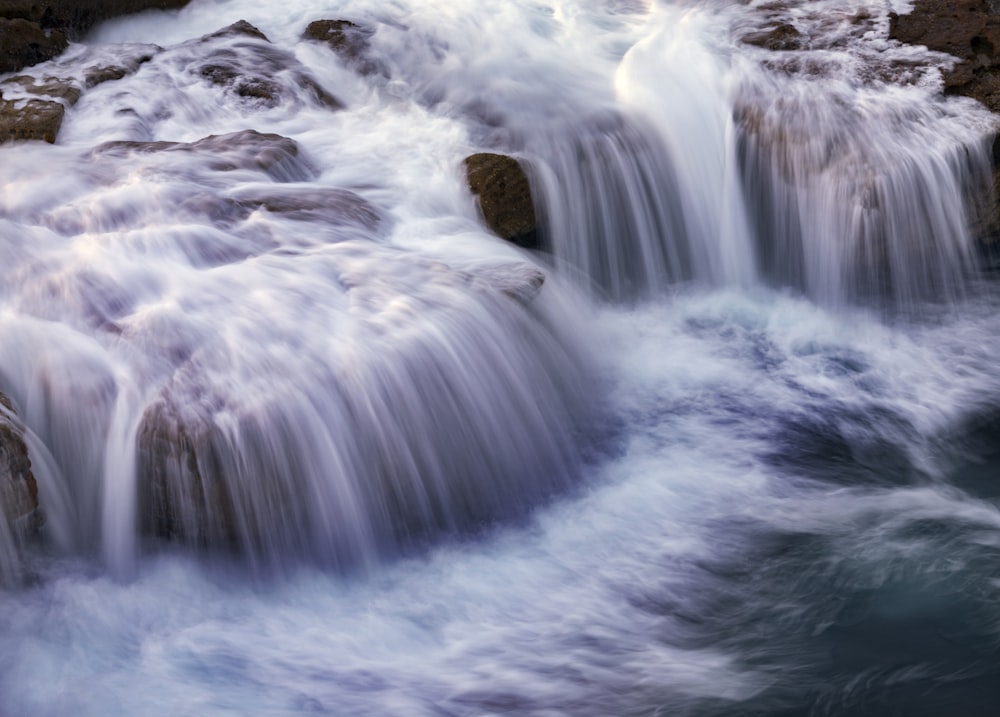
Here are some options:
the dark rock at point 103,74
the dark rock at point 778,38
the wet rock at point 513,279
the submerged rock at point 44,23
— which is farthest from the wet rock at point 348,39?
the wet rock at point 513,279

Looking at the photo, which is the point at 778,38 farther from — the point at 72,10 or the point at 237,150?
the point at 72,10

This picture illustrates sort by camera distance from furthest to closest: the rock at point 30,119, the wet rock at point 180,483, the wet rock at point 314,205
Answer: the rock at point 30,119, the wet rock at point 314,205, the wet rock at point 180,483

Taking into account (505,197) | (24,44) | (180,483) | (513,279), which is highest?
(24,44)

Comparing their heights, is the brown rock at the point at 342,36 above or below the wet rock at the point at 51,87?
above

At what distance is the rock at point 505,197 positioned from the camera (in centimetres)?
627

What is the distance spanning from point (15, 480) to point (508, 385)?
2055mm

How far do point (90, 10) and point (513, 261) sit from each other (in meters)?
4.18

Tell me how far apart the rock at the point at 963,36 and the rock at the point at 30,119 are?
5.11 metres

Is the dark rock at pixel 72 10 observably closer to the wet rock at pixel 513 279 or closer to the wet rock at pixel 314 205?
the wet rock at pixel 314 205

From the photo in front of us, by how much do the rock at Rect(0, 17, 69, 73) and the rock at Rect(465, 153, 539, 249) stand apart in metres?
3.09

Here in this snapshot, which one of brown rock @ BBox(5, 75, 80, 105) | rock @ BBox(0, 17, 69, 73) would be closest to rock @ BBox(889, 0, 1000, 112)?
brown rock @ BBox(5, 75, 80, 105)

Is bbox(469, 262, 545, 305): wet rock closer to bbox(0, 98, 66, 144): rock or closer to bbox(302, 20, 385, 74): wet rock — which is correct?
bbox(302, 20, 385, 74): wet rock

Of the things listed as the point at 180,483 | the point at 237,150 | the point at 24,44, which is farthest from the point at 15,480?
the point at 24,44

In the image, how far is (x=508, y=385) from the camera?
5.05 m
